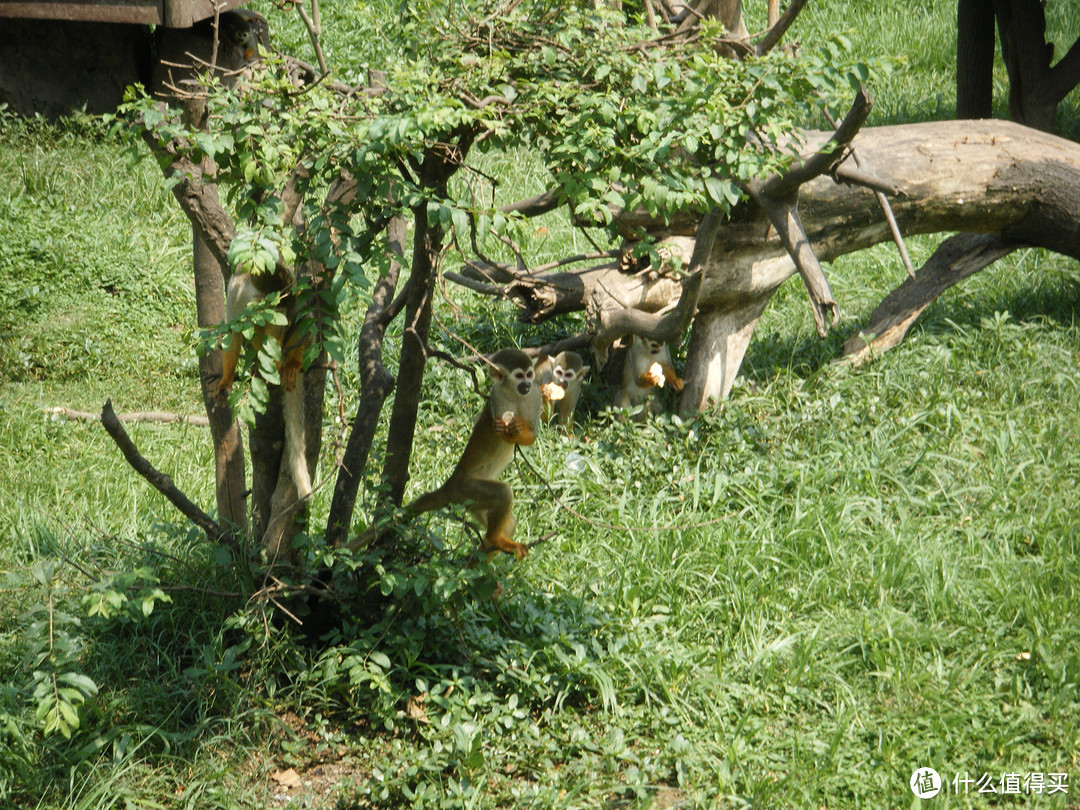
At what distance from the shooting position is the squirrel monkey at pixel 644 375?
5.66 m

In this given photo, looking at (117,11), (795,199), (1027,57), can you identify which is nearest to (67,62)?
(117,11)

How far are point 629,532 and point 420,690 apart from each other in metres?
1.43

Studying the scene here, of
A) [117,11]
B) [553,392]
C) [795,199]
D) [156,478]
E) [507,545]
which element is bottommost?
[507,545]

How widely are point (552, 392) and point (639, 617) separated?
5.92 feet

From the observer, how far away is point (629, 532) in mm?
4570

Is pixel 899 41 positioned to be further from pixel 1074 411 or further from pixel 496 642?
pixel 496 642

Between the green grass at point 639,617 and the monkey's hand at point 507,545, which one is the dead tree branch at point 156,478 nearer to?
the green grass at point 639,617

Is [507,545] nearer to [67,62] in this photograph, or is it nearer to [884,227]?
[884,227]

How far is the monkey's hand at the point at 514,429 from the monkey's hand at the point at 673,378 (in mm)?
1907

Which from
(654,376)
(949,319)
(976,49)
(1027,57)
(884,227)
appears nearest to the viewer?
(654,376)

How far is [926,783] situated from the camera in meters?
3.31

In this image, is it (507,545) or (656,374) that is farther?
(656,374)

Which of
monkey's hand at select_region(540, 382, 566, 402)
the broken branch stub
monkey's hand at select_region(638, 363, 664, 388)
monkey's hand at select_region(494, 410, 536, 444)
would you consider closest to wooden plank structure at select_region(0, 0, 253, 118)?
monkey's hand at select_region(540, 382, 566, 402)

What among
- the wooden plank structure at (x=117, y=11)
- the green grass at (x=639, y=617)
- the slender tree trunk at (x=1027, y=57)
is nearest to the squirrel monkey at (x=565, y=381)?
the green grass at (x=639, y=617)
